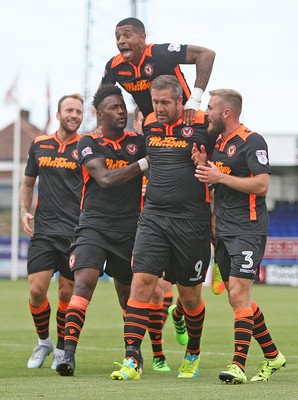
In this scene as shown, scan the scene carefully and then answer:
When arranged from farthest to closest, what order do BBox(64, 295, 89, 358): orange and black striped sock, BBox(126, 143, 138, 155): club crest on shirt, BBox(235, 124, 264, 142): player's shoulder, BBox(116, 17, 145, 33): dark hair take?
BBox(126, 143, 138, 155): club crest on shirt → BBox(116, 17, 145, 33): dark hair → BBox(64, 295, 89, 358): orange and black striped sock → BBox(235, 124, 264, 142): player's shoulder

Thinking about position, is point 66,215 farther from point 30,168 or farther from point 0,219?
point 0,219

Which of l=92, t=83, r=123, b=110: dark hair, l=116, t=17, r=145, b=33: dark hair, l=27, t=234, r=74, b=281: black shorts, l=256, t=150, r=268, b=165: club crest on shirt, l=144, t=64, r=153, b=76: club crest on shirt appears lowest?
l=27, t=234, r=74, b=281: black shorts

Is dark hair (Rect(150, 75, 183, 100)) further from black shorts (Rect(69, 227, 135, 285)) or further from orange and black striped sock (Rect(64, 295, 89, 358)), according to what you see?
orange and black striped sock (Rect(64, 295, 89, 358))

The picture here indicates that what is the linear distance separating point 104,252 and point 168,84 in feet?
5.34

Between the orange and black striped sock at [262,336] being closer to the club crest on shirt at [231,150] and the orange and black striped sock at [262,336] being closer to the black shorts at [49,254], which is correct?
the club crest on shirt at [231,150]

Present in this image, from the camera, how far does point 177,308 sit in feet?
40.1

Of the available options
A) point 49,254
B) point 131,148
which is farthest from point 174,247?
point 49,254

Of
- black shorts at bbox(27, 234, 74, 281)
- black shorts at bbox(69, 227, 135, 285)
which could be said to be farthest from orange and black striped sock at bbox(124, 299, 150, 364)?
black shorts at bbox(27, 234, 74, 281)

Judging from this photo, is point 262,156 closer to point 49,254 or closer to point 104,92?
point 104,92

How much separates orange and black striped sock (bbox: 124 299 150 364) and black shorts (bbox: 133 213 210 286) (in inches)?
12.0

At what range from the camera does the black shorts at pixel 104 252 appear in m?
9.66

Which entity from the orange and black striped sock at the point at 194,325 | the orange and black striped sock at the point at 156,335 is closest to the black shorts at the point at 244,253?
the orange and black striped sock at the point at 194,325

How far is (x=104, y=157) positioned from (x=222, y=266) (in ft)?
4.83

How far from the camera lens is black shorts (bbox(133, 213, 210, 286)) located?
9.32 metres
